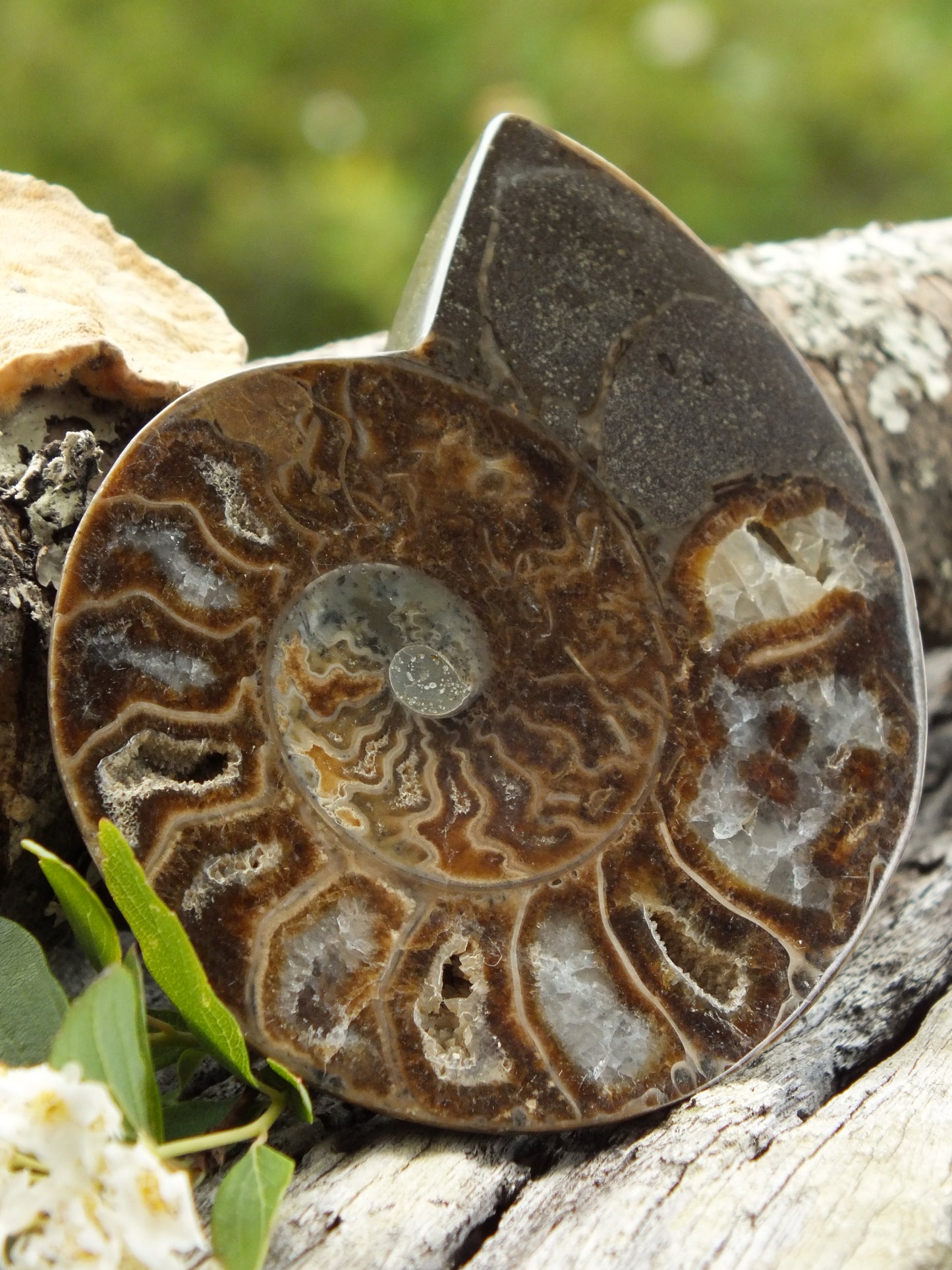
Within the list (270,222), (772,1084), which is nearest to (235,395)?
(772,1084)

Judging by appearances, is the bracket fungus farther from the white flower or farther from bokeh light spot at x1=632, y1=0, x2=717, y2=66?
bokeh light spot at x1=632, y1=0, x2=717, y2=66

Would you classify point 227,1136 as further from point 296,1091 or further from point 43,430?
point 43,430

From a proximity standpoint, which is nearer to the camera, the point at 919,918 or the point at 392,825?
the point at 392,825

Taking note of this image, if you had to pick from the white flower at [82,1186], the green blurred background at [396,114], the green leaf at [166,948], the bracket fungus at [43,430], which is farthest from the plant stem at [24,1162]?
the green blurred background at [396,114]

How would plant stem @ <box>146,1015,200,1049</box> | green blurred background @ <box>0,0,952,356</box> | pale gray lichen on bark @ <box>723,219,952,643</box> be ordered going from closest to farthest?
plant stem @ <box>146,1015,200,1049</box>, pale gray lichen on bark @ <box>723,219,952,643</box>, green blurred background @ <box>0,0,952,356</box>

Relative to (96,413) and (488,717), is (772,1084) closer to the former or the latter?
(488,717)

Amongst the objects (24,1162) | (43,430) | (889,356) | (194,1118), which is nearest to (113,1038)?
(24,1162)

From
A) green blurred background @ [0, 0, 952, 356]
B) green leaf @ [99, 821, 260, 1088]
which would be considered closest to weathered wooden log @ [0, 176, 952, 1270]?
green leaf @ [99, 821, 260, 1088]
